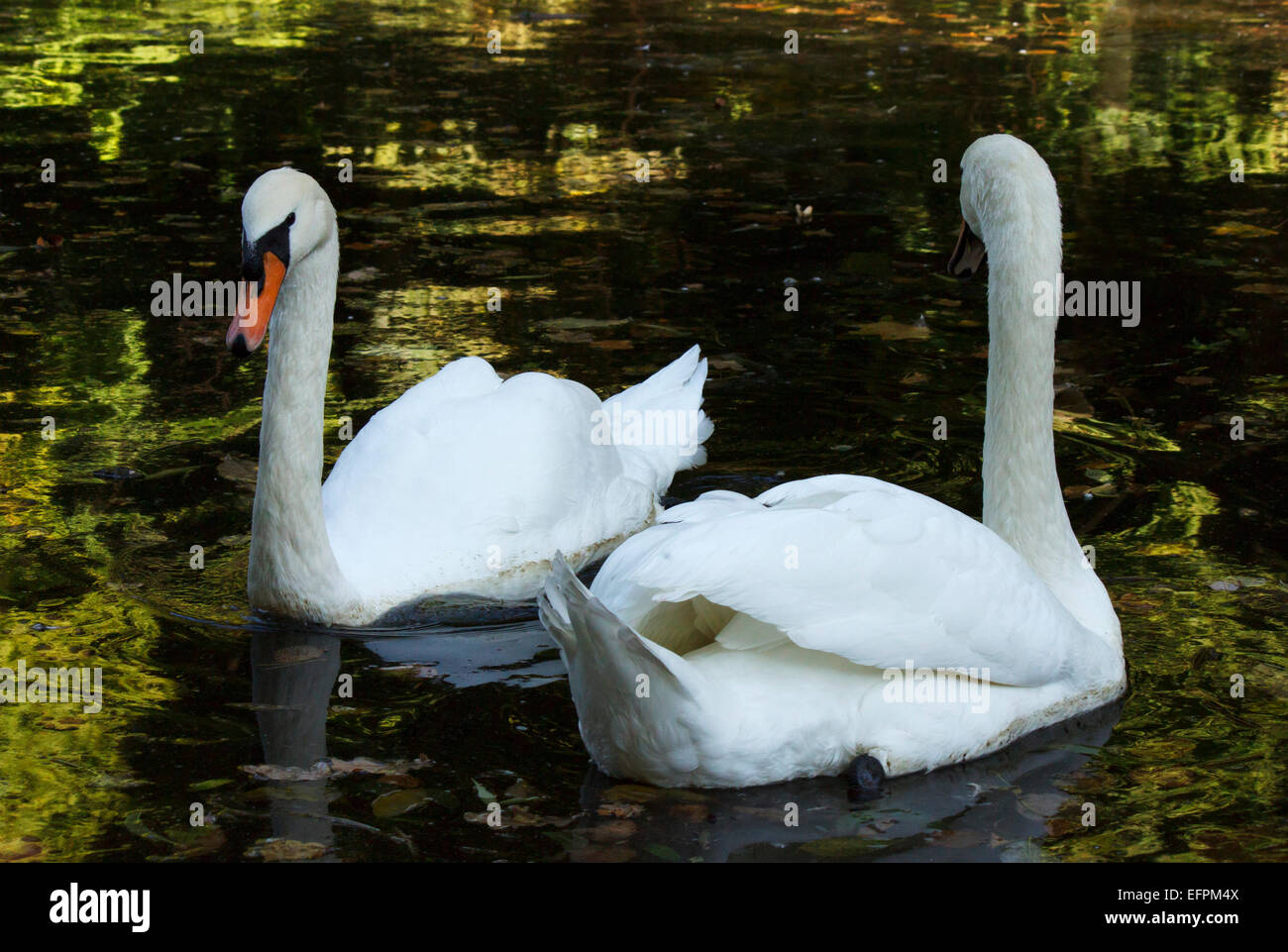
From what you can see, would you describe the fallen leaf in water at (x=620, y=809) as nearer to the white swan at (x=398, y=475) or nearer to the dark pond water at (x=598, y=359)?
the dark pond water at (x=598, y=359)

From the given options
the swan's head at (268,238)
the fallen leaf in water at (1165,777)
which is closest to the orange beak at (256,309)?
the swan's head at (268,238)

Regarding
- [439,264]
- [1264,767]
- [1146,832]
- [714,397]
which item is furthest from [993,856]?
[439,264]

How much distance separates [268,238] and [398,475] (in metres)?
0.94

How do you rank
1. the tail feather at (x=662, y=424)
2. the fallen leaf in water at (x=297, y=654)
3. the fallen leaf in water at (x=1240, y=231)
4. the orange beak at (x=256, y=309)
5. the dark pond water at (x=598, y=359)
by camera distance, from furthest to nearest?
the fallen leaf in water at (x=1240, y=231), the tail feather at (x=662, y=424), the fallen leaf in water at (x=297, y=654), the orange beak at (x=256, y=309), the dark pond water at (x=598, y=359)

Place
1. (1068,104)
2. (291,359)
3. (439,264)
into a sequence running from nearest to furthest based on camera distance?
(291,359), (439,264), (1068,104)

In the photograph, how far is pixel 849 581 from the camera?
13.2 ft

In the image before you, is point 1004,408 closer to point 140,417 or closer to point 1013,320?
point 1013,320

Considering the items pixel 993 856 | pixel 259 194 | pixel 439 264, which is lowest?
pixel 993 856

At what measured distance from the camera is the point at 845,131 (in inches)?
496

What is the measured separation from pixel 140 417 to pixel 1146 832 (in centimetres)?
453

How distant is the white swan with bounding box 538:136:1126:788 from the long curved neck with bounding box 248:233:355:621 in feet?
3.96

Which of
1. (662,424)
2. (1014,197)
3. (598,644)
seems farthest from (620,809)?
(662,424)

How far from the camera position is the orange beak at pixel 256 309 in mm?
4738

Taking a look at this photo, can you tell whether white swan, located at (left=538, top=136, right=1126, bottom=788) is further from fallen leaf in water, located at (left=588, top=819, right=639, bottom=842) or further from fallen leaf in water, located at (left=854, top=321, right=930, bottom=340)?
fallen leaf in water, located at (left=854, top=321, right=930, bottom=340)
